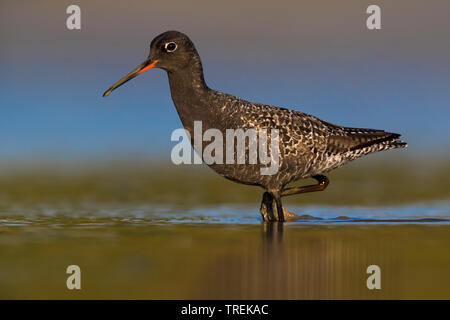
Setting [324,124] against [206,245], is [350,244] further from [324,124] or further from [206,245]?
[324,124]

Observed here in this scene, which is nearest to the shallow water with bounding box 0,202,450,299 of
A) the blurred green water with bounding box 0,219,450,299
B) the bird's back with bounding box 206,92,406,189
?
the blurred green water with bounding box 0,219,450,299

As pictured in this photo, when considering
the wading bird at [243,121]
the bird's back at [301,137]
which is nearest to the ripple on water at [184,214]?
the wading bird at [243,121]

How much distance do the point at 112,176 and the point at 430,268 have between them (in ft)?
45.1

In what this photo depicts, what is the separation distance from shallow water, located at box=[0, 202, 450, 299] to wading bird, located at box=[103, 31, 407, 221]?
2.54 ft

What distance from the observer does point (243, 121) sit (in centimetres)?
1435

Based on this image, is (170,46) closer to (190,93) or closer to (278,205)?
(190,93)

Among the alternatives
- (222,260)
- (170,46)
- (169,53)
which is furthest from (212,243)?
(170,46)

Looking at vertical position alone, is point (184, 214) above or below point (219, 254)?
above

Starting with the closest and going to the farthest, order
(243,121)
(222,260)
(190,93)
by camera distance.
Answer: (222,260) < (243,121) < (190,93)

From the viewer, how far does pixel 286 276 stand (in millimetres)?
10016

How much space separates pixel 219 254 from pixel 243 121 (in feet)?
12.1

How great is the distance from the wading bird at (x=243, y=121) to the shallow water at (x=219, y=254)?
30.5 inches
